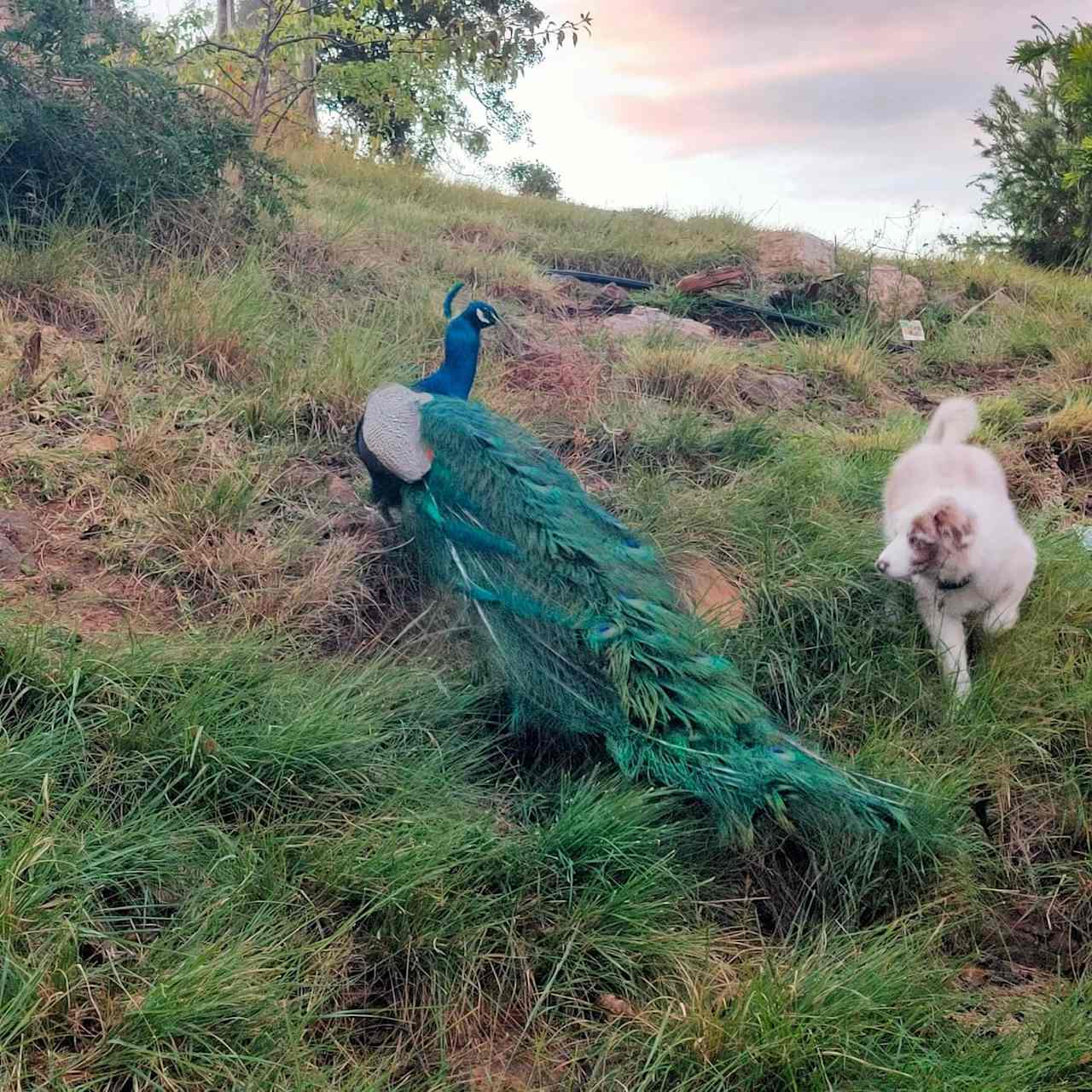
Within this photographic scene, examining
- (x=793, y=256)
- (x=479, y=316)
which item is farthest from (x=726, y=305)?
(x=479, y=316)

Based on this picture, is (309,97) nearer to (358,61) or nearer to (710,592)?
(358,61)

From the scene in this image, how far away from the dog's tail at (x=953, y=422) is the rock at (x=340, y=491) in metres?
2.16

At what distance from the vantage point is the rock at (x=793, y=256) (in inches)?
303

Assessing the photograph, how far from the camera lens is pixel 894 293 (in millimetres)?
7227

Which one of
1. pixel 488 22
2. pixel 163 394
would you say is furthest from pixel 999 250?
pixel 163 394

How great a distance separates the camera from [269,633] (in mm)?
3188

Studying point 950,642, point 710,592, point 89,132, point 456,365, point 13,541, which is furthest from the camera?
point 89,132

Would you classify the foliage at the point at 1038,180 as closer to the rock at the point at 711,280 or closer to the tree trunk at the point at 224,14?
the rock at the point at 711,280

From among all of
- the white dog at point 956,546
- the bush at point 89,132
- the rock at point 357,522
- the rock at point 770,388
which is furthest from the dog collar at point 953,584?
the bush at point 89,132

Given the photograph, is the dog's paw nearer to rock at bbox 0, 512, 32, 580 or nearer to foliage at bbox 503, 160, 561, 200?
rock at bbox 0, 512, 32, 580

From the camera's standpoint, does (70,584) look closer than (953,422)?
A: Yes

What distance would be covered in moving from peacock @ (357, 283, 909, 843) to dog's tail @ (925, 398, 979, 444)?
1.29 meters

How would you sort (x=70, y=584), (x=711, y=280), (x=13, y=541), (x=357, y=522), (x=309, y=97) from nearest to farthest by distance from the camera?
(x=70, y=584), (x=13, y=541), (x=357, y=522), (x=711, y=280), (x=309, y=97)

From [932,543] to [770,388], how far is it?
97.2 inches
